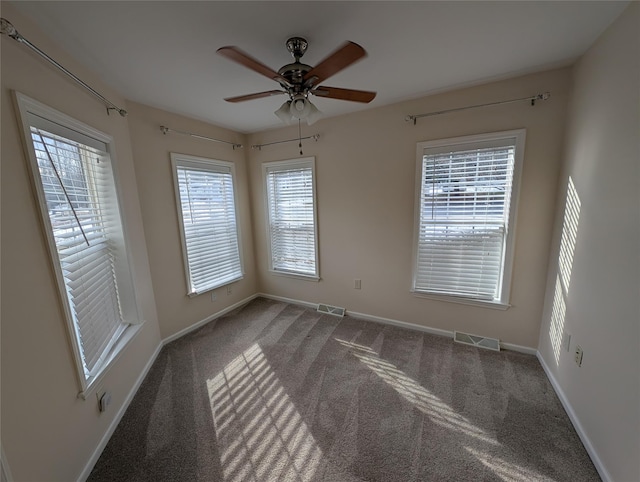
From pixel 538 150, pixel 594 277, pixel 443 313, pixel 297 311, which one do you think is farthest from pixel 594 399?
pixel 297 311

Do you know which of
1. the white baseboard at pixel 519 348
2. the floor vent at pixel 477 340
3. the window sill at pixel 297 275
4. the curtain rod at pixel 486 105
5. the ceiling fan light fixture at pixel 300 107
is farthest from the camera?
the window sill at pixel 297 275

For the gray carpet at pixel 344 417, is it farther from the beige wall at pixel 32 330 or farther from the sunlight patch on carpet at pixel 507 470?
the beige wall at pixel 32 330

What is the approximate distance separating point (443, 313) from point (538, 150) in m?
1.70

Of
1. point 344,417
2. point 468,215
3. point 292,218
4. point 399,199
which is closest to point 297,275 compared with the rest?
point 292,218

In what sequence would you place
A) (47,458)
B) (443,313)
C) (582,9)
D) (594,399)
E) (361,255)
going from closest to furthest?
(47,458) < (582,9) < (594,399) < (443,313) < (361,255)

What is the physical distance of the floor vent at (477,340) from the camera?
2.44 meters

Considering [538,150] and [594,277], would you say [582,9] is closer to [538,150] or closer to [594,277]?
[538,150]

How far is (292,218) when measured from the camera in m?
3.41

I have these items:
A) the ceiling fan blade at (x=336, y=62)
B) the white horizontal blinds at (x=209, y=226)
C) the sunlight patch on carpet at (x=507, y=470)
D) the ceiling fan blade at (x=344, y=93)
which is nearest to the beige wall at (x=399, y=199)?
the white horizontal blinds at (x=209, y=226)

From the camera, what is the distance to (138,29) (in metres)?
1.38

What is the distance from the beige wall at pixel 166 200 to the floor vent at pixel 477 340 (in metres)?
2.87

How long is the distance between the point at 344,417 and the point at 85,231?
216 cm

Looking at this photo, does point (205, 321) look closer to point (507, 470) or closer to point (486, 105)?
point (507, 470)

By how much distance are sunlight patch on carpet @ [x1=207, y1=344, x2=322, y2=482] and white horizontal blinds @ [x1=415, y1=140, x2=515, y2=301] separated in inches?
71.5
